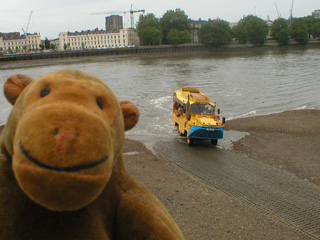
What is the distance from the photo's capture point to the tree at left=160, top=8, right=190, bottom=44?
Result: 124 meters

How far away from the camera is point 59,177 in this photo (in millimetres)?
1525

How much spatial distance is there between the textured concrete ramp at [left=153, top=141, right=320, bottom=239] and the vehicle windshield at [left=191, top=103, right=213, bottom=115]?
155 cm

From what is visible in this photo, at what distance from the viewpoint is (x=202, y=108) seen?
48.1 ft

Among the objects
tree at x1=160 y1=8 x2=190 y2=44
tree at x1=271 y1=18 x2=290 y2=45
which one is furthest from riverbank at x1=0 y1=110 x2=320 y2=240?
tree at x1=160 y1=8 x2=190 y2=44

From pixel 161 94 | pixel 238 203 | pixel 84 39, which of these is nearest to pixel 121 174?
pixel 238 203

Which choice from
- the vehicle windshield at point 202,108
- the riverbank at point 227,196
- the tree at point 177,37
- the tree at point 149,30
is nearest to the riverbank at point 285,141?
the riverbank at point 227,196

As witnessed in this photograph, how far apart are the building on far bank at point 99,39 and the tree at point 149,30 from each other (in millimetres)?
26226

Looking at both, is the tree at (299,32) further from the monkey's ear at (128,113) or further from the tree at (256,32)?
the monkey's ear at (128,113)

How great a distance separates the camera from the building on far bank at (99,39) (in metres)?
151

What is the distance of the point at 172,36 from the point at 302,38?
134ft

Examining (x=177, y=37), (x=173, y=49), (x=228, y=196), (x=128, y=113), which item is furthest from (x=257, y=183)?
(x=177, y=37)

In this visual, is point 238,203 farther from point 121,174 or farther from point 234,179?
point 121,174

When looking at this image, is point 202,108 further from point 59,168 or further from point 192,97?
point 59,168

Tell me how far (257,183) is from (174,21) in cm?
12117
